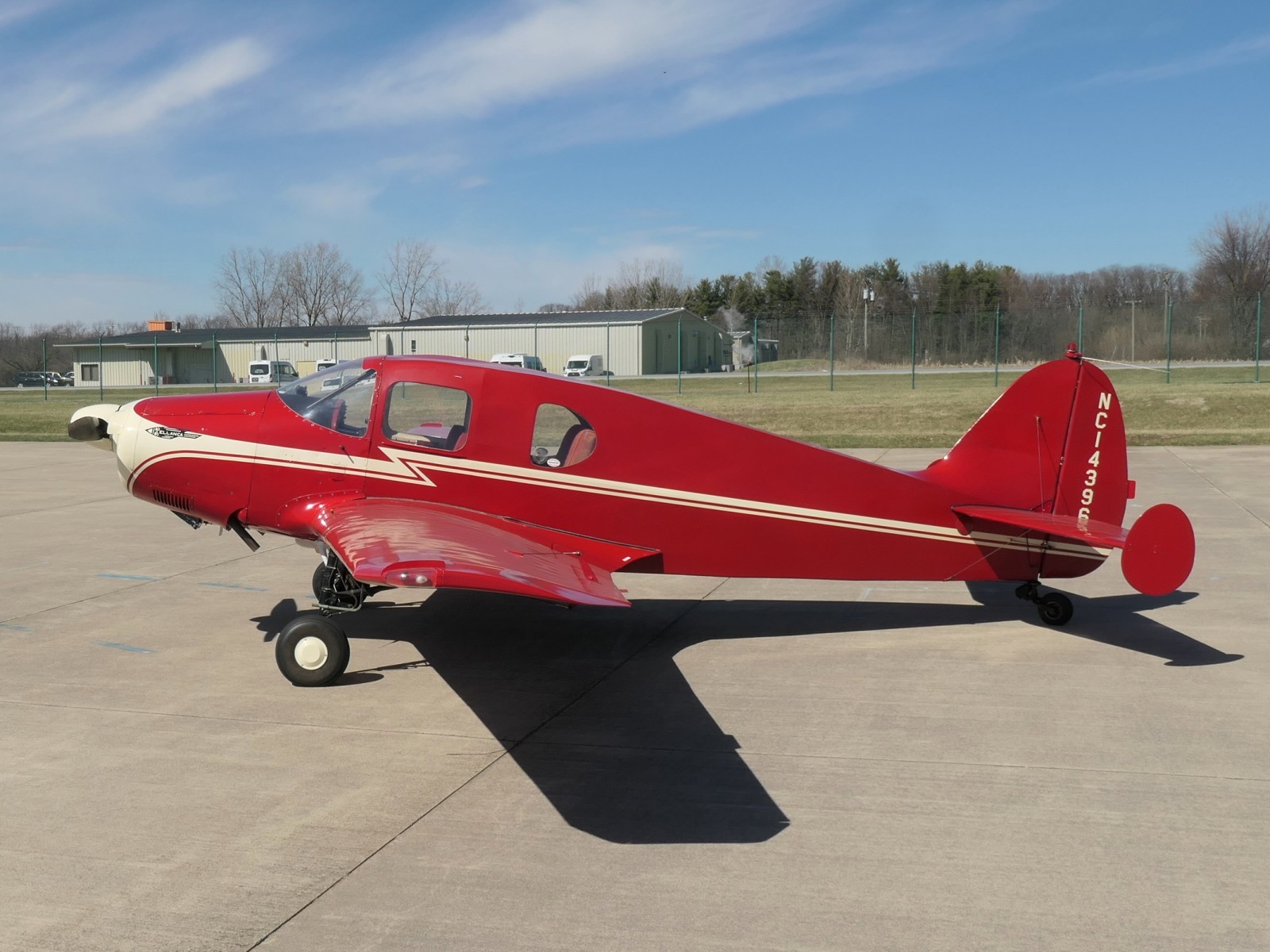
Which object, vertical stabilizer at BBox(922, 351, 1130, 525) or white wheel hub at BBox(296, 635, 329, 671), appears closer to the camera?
white wheel hub at BBox(296, 635, 329, 671)

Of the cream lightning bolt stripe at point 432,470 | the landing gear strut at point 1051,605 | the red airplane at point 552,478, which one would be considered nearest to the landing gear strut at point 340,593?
the red airplane at point 552,478

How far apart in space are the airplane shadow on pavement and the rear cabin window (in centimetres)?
158

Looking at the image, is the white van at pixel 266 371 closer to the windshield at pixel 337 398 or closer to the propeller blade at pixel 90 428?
the propeller blade at pixel 90 428

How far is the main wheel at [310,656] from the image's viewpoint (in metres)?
6.94

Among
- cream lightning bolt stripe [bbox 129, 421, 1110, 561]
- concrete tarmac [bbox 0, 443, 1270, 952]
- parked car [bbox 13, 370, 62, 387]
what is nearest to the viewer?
concrete tarmac [bbox 0, 443, 1270, 952]

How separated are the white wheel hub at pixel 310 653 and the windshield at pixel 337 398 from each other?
5.11ft

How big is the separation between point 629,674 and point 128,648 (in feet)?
12.3

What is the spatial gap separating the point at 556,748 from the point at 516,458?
94.0 inches

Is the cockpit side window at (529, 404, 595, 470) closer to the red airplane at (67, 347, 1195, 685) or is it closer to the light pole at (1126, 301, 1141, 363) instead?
the red airplane at (67, 347, 1195, 685)

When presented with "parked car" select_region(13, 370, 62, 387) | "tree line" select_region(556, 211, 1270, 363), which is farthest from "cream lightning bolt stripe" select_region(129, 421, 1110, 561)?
"parked car" select_region(13, 370, 62, 387)

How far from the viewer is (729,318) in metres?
98.6

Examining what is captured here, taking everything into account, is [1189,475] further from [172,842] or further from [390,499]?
[172,842]

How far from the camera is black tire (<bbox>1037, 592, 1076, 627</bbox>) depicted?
27.6 ft

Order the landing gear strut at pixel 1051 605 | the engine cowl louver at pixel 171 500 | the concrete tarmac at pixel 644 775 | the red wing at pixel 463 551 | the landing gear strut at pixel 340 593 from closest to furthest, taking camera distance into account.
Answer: the concrete tarmac at pixel 644 775 < the red wing at pixel 463 551 < the landing gear strut at pixel 340 593 < the engine cowl louver at pixel 171 500 < the landing gear strut at pixel 1051 605
